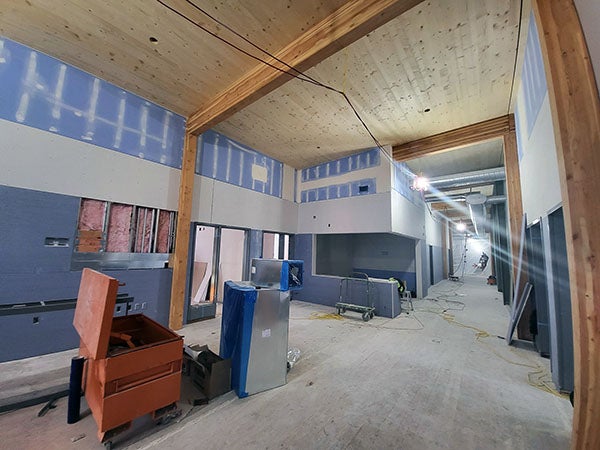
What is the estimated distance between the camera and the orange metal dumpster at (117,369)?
1646 mm

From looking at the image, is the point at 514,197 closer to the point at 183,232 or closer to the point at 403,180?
the point at 403,180

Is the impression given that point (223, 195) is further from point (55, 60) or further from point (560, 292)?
point (560, 292)

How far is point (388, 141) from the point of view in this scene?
5.89m

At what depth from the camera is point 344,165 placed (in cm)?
681

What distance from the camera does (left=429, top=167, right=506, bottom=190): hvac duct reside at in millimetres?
6863

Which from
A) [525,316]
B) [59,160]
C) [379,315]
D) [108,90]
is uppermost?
[108,90]

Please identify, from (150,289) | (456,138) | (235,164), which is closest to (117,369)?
(150,289)

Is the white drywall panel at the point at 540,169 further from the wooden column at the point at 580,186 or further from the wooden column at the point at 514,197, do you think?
the wooden column at the point at 580,186

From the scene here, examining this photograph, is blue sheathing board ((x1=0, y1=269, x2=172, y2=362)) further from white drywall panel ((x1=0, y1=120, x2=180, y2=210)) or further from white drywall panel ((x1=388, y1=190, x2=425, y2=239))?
white drywall panel ((x1=388, y1=190, x2=425, y2=239))

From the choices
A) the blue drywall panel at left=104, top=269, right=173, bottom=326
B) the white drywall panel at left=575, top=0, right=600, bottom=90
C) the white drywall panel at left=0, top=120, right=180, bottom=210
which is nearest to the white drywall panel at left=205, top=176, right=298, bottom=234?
the white drywall panel at left=0, top=120, right=180, bottom=210

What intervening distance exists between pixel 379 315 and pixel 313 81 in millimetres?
5096

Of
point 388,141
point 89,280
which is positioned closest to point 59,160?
point 89,280

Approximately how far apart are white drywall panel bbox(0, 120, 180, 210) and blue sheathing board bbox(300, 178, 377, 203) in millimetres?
3899

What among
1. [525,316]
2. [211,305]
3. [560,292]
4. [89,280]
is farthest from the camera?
[211,305]
